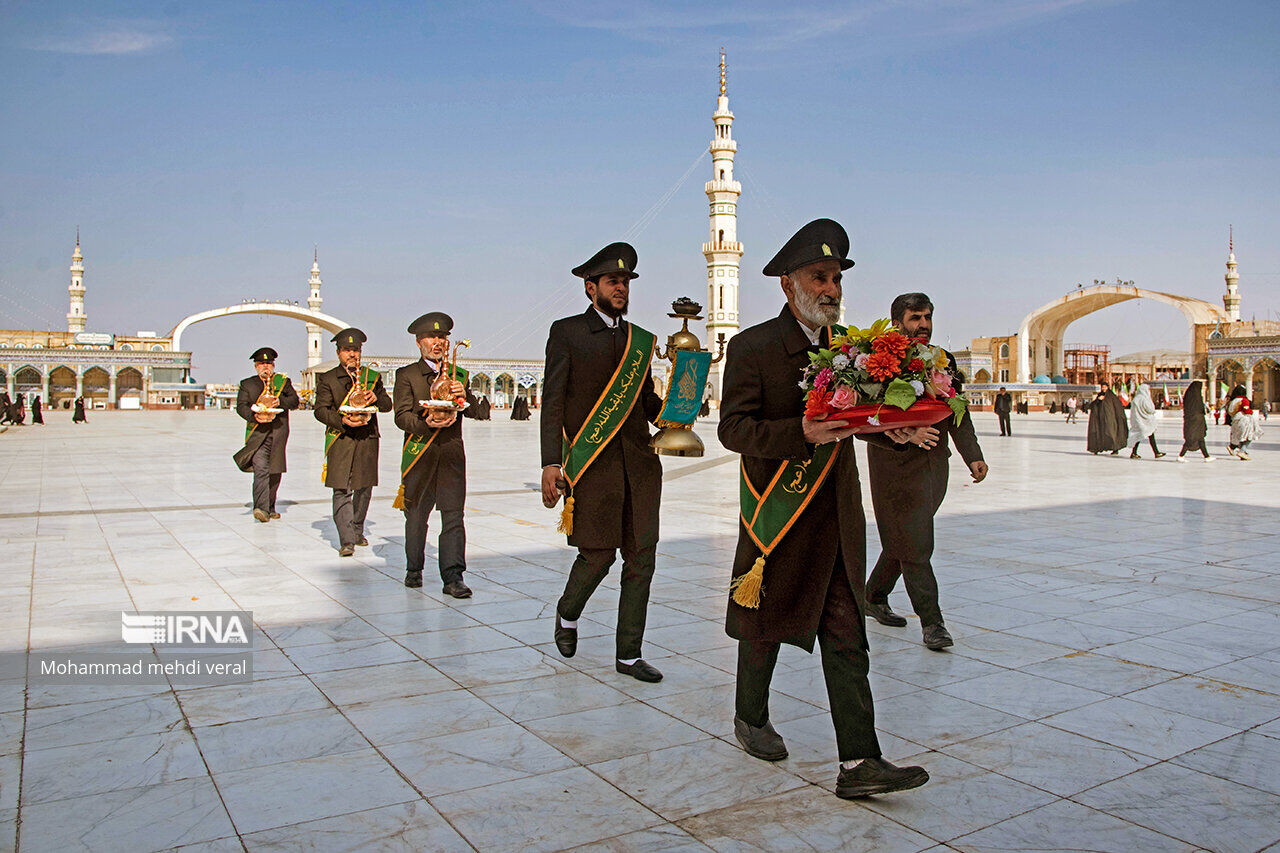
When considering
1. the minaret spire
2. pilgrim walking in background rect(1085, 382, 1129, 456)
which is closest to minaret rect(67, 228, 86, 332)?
the minaret spire

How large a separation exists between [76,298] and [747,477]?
369ft

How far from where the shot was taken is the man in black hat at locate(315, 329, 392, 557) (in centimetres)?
729

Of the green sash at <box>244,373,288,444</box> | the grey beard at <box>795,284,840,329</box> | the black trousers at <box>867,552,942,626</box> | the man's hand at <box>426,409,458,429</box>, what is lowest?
the black trousers at <box>867,552,942,626</box>

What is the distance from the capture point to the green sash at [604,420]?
14.1 feet

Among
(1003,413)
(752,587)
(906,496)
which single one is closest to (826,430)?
(752,587)

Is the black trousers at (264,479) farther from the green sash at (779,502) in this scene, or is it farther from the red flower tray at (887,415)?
the red flower tray at (887,415)

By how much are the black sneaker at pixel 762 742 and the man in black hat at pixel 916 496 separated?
64.2 inches

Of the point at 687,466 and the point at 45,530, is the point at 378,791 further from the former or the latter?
the point at 687,466

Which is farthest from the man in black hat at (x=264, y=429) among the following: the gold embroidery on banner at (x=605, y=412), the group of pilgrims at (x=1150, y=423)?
the group of pilgrims at (x=1150, y=423)

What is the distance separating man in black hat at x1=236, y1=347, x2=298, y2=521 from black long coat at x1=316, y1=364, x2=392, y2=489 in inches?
80.6

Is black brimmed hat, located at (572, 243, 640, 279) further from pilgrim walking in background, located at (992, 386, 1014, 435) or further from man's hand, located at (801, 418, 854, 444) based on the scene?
pilgrim walking in background, located at (992, 386, 1014, 435)

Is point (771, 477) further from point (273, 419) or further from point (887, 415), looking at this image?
point (273, 419)

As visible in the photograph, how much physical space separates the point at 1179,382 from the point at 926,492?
67041 mm

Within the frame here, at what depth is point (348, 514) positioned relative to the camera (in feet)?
24.2
